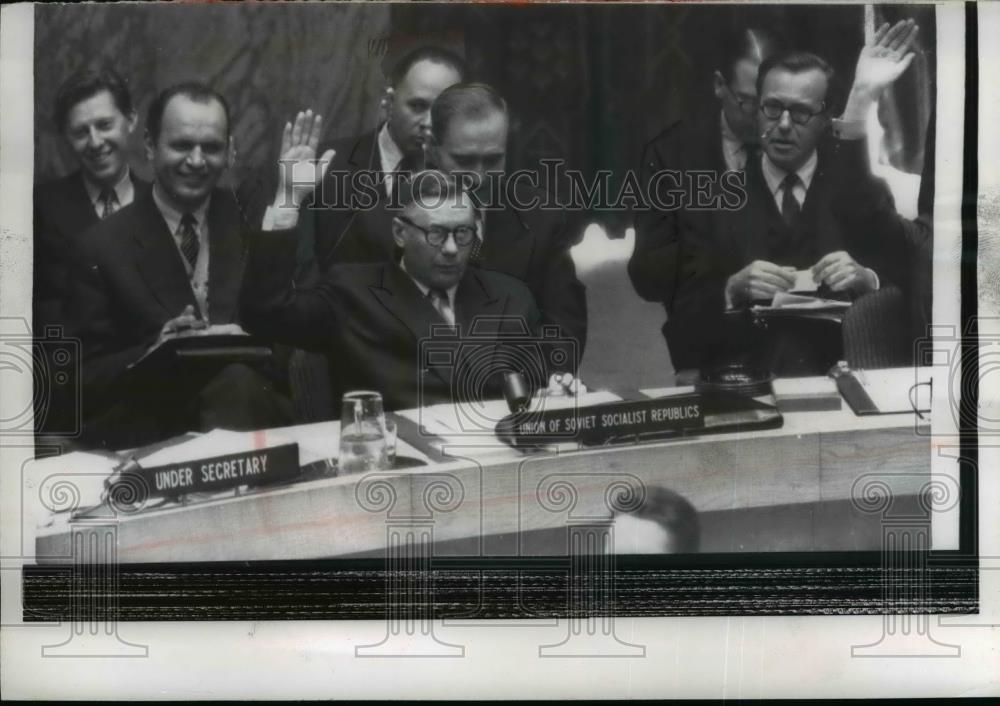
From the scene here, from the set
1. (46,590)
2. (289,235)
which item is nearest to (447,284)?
(289,235)

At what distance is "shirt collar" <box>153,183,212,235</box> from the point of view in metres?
3.27

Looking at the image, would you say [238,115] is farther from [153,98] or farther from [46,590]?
[46,590]

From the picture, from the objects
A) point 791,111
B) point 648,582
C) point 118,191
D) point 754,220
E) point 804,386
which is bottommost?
point 648,582

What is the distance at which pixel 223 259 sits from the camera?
326 cm

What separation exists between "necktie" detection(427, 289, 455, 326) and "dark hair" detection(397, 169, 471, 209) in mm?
291

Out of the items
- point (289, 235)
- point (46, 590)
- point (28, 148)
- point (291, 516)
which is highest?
point (28, 148)

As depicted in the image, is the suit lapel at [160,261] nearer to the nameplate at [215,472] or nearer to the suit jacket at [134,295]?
the suit jacket at [134,295]

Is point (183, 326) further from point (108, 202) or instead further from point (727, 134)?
point (727, 134)

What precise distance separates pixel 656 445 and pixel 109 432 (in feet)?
5.75

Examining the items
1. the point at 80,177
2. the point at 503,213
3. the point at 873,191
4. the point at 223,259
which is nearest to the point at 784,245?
the point at 873,191

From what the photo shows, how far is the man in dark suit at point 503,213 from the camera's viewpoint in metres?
3.26

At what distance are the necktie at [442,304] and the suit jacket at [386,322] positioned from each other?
2 cm

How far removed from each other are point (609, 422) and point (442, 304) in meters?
0.66

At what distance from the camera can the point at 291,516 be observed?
3260mm
